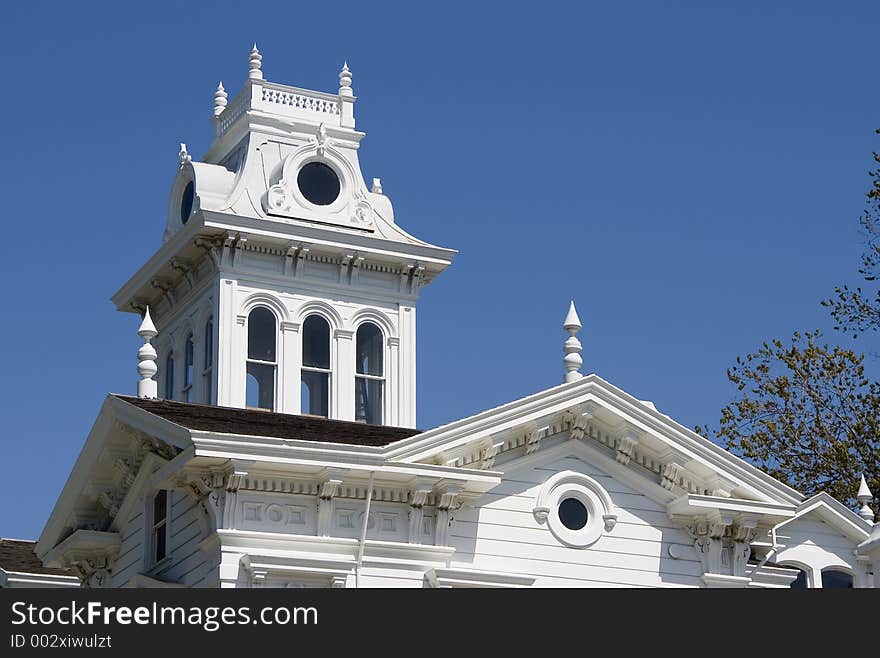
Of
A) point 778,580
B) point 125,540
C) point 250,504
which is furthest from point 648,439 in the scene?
point 125,540

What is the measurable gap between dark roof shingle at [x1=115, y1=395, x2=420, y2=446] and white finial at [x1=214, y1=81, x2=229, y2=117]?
37.3 ft

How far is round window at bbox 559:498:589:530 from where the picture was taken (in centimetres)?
2823

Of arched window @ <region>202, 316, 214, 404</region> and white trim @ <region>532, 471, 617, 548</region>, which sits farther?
arched window @ <region>202, 316, 214, 404</region>

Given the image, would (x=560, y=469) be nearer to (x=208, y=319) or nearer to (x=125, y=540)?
(x=125, y=540)

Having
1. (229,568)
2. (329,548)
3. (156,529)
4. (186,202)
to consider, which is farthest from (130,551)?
(186,202)

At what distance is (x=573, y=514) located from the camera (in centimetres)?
2834

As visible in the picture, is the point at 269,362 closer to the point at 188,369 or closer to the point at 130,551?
the point at 188,369

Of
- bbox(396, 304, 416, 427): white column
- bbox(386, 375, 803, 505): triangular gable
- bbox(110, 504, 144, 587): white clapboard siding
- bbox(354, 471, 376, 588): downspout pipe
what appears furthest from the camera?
bbox(396, 304, 416, 427): white column

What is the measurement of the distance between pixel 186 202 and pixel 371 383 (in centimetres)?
510

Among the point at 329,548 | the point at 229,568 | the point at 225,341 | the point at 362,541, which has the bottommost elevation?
the point at 229,568

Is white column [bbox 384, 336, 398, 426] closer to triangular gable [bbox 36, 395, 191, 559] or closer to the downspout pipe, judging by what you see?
triangular gable [bbox 36, 395, 191, 559]

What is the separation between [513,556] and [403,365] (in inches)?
384

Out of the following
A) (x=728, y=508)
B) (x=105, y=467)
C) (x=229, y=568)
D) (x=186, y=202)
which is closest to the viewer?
(x=229, y=568)

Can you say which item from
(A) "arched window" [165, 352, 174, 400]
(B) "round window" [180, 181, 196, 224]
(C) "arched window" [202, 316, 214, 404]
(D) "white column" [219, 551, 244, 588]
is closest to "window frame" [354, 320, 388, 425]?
(C) "arched window" [202, 316, 214, 404]
